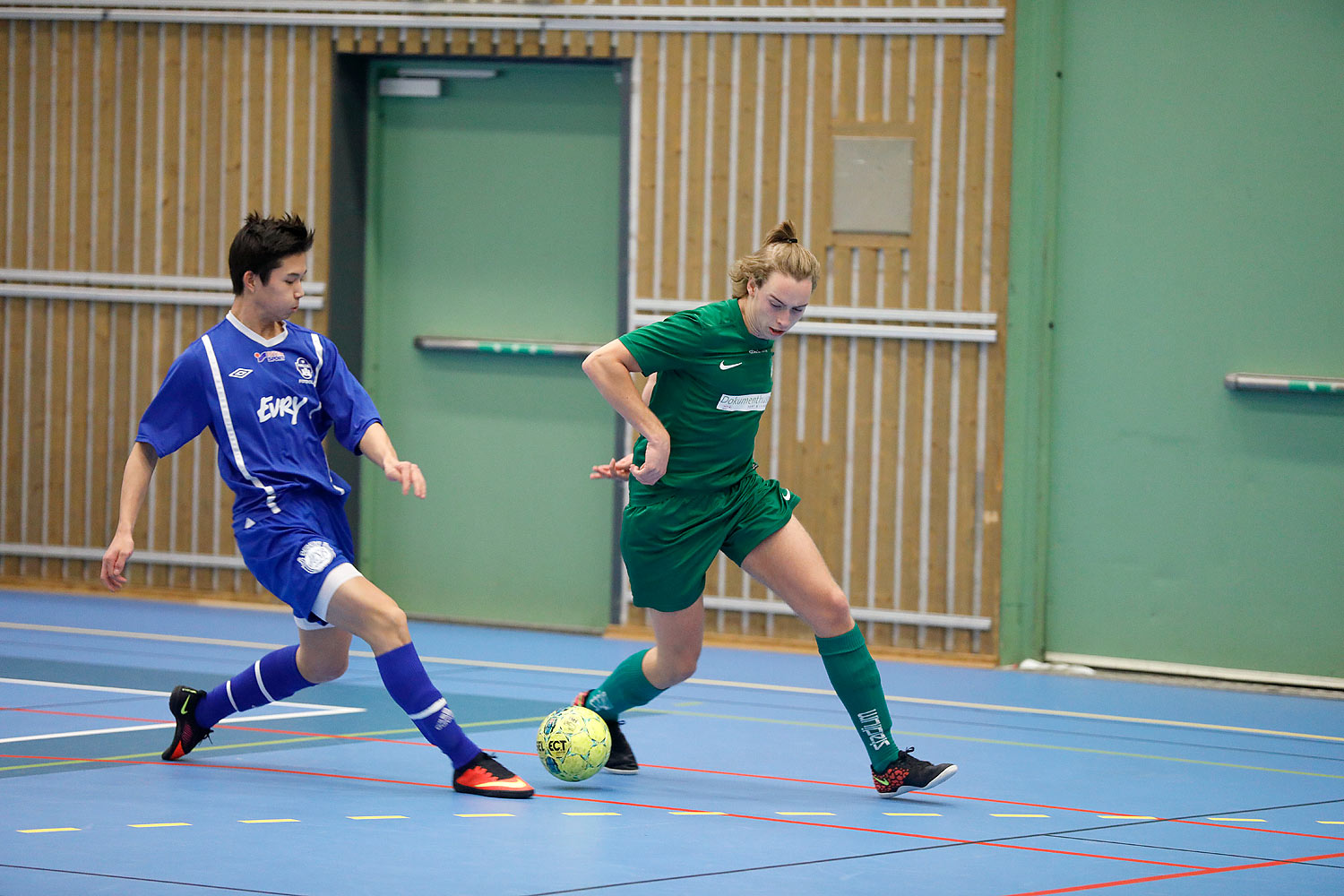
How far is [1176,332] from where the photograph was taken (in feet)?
28.2

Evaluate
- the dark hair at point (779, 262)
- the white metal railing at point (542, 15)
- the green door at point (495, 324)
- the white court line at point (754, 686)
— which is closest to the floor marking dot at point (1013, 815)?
the dark hair at point (779, 262)

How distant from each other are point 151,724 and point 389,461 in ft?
6.46

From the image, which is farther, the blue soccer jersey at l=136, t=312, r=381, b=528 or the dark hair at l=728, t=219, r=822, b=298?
the blue soccer jersey at l=136, t=312, r=381, b=528

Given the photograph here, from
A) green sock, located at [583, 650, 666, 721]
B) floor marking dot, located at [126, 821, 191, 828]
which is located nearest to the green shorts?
green sock, located at [583, 650, 666, 721]

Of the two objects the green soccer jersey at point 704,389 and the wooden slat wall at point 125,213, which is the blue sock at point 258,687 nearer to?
the green soccer jersey at point 704,389

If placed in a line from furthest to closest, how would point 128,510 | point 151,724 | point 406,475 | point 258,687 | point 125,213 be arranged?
point 125,213 → point 151,724 → point 258,687 → point 128,510 → point 406,475

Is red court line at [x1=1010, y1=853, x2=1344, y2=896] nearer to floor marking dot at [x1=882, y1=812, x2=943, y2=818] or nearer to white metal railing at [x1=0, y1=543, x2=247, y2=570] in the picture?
floor marking dot at [x1=882, y1=812, x2=943, y2=818]

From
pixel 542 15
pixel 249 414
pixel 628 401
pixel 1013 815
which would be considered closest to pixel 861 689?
pixel 1013 815

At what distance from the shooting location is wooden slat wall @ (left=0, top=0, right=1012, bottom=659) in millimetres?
8930

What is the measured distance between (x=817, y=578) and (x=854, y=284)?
4.09 m

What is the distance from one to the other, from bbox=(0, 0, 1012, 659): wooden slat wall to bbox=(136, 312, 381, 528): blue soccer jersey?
167 inches

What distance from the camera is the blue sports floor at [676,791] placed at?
4254 millimetres

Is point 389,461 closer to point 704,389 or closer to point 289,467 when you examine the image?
point 289,467

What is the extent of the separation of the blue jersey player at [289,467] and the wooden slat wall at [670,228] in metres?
4.16
